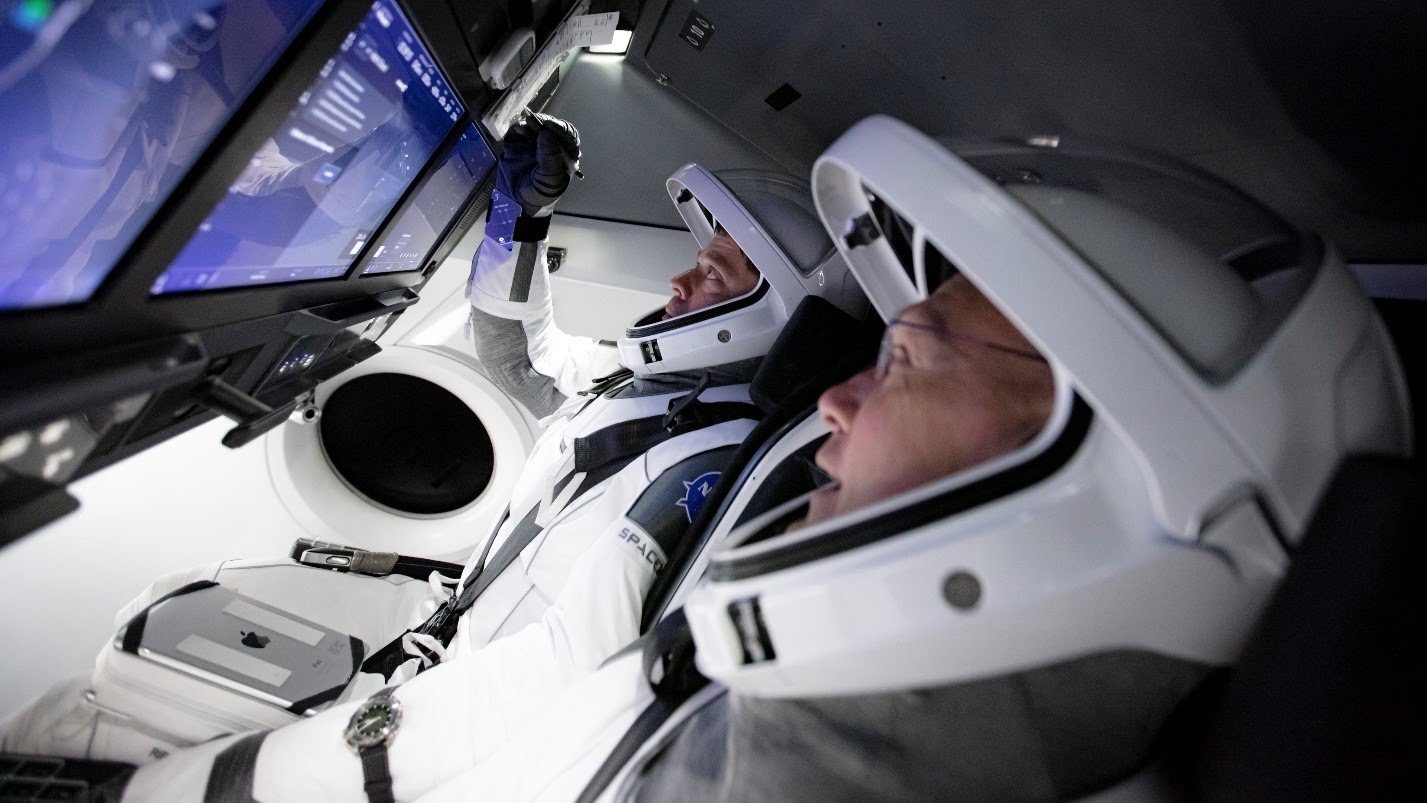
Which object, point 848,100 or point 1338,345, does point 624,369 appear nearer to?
point 848,100

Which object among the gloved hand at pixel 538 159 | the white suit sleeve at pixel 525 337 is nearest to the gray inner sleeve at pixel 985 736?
the gloved hand at pixel 538 159

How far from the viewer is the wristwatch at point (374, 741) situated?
1.18 meters

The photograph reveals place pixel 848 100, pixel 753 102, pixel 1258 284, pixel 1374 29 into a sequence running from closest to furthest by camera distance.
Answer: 1. pixel 1258 284
2. pixel 1374 29
3. pixel 848 100
4. pixel 753 102

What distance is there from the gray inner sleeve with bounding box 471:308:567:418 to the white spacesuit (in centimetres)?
173

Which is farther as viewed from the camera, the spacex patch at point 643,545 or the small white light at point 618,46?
the small white light at point 618,46

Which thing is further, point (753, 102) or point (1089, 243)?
point (753, 102)

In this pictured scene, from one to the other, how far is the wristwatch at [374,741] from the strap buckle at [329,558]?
840mm

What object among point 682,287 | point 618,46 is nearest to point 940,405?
point 682,287

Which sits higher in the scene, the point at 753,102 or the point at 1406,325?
the point at 753,102

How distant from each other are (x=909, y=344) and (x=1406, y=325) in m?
0.67

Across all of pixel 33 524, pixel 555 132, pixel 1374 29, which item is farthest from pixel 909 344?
pixel 555 132

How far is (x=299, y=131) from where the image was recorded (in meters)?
0.86

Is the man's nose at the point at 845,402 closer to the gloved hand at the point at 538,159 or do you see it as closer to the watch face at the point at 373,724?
the watch face at the point at 373,724

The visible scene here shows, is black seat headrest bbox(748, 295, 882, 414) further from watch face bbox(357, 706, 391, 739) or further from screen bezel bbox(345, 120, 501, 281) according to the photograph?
watch face bbox(357, 706, 391, 739)
